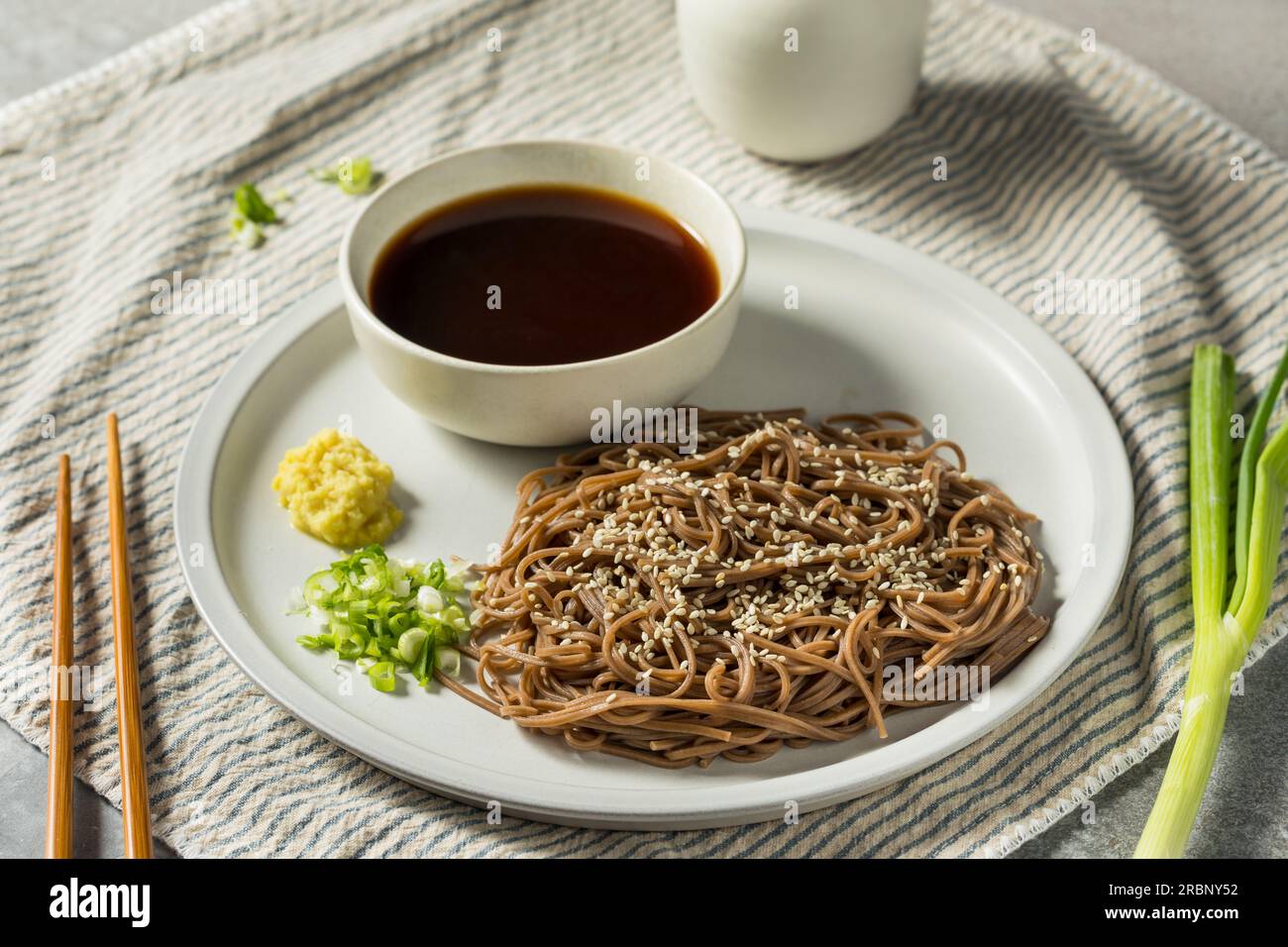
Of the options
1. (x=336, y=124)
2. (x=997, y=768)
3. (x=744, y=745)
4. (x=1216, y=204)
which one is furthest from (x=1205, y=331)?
(x=336, y=124)

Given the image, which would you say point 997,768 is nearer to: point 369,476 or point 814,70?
point 369,476

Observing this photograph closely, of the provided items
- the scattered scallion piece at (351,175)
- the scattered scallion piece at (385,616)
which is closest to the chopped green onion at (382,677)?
the scattered scallion piece at (385,616)

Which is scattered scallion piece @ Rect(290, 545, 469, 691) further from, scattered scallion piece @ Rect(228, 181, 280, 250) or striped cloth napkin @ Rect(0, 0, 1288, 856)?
scattered scallion piece @ Rect(228, 181, 280, 250)

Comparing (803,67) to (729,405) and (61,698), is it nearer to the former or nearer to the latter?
(729,405)

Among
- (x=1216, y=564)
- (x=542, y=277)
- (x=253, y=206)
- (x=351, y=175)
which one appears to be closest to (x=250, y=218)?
(x=253, y=206)

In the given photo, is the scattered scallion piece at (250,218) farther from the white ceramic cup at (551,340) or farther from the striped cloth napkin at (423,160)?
the white ceramic cup at (551,340)
